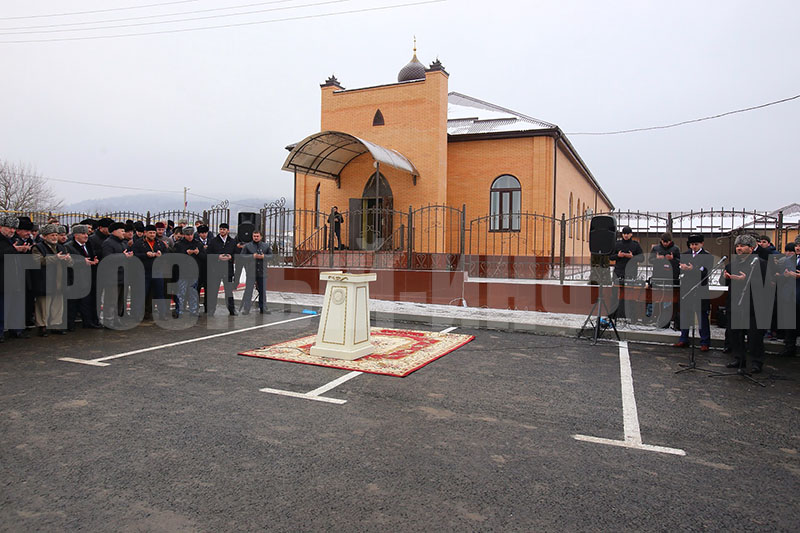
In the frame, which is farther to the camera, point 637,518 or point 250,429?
point 250,429

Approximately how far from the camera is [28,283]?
8023 mm

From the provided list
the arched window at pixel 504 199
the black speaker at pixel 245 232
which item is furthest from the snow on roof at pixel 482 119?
the black speaker at pixel 245 232

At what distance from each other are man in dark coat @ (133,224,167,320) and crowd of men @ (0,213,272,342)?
2 centimetres

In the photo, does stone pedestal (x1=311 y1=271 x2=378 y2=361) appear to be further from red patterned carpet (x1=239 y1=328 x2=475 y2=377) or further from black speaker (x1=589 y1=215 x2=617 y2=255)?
black speaker (x1=589 y1=215 x2=617 y2=255)

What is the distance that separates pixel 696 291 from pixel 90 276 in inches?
400

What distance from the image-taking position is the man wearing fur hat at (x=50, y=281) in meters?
8.13

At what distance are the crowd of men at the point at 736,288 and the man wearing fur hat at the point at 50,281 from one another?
9.87 m

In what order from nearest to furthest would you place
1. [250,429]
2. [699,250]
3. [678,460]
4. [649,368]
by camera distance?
[678,460] → [250,429] → [649,368] → [699,250]

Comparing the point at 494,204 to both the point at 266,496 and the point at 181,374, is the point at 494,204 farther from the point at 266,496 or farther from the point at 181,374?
the point at 266,496

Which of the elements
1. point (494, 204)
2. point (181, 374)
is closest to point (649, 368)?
point (181, 374)

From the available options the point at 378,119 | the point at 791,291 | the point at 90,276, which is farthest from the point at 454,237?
the point at 90,276

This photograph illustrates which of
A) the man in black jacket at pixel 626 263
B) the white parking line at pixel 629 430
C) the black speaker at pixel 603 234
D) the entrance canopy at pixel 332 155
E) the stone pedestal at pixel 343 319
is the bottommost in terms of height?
the white parking line at pixel 629 430

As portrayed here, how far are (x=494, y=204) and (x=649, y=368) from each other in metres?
13.5

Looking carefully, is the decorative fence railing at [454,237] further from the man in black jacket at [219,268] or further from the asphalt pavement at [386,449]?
the asphalt pavement at [386,449]
